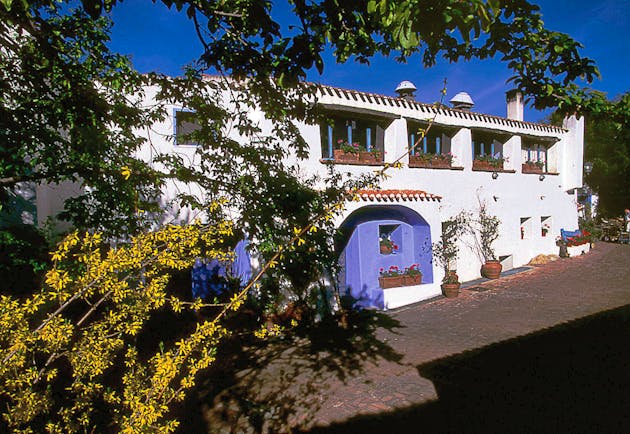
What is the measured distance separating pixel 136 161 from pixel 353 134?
→ 25.0ft

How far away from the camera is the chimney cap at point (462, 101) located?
47.8ft

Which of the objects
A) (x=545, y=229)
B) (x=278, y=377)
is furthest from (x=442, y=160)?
(x=278, y=377)

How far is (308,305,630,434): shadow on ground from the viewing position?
4234 mm

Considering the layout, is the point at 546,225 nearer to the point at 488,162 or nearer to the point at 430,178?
the point at 488,162

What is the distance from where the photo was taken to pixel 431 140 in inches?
510

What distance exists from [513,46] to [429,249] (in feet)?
26.8

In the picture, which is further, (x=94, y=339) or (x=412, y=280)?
(x=412, y=280)

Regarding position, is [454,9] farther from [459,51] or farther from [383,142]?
[383,142]

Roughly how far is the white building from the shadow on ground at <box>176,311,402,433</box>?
313 centimetres

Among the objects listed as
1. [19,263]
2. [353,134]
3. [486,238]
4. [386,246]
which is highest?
[353,134]

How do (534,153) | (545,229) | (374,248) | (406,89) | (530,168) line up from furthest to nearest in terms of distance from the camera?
(545,229), (534,153), (530,168), (406,89), (374,248)

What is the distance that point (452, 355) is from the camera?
6426 mm

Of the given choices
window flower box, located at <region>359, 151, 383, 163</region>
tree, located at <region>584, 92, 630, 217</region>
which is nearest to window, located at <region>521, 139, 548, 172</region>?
window flower box, located at <region>359, 151, 383, 163</region>

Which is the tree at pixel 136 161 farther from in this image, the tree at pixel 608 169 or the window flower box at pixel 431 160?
the tree at pixel 608 169
